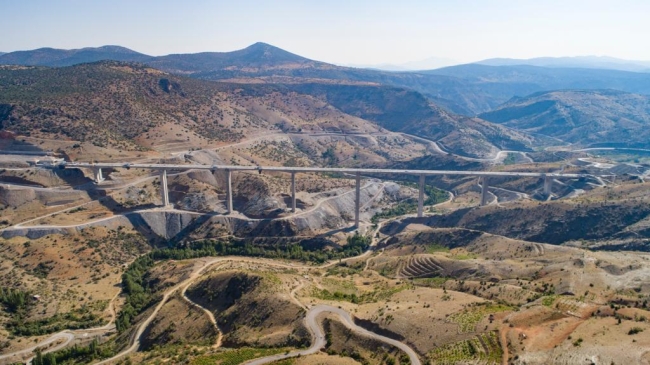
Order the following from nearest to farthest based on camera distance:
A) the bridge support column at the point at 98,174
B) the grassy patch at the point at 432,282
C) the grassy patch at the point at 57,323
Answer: the grassy patch at the point at 57,323 < the grassy patch at the point at 432,282 < the bridge support column at the point at 98,174

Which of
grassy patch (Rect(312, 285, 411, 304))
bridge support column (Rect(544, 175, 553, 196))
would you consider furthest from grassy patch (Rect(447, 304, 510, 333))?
bridge support column (Rect(544, 175, 553, 196))

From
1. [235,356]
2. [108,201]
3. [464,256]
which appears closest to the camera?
[235,356]

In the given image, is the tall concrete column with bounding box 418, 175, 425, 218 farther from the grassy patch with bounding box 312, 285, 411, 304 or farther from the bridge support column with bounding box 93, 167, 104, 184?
the bridge support column with bounding box 93, 167, 104, 184

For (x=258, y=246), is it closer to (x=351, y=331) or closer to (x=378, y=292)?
(x=378, y=292)

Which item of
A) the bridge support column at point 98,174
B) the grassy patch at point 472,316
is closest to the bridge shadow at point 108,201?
the bridge support column at point 98,174

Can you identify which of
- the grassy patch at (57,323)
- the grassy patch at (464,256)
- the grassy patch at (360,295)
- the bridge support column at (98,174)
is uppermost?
the bridge support column at (98,174)

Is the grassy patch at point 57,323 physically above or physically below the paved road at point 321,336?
below

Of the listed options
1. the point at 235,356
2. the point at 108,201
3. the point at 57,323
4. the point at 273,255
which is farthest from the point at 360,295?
the point at 108,201

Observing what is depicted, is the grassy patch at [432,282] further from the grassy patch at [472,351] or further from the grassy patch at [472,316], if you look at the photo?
the grassy patch at [472,351]

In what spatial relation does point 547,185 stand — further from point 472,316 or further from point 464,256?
point 472,316
